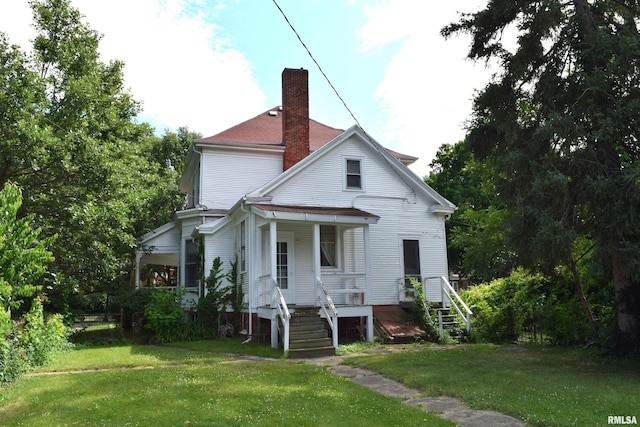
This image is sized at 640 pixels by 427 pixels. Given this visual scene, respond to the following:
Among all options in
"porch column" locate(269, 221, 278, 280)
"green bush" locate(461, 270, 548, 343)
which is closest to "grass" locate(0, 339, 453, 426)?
"porch column" locate(269, 221, 278, 280)

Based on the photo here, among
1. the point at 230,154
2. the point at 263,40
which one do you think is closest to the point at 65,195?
the point at 230,154

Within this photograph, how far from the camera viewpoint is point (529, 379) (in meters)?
7.93

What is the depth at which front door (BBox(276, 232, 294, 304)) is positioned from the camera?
1523 centimetres

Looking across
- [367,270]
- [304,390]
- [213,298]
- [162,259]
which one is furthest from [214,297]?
[162,259]

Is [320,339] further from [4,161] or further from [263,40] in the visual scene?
[4,161]

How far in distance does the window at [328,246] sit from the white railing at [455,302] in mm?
3498

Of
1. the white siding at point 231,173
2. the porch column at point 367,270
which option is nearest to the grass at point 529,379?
the porch column at point 367,270

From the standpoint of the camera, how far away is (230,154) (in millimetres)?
18406

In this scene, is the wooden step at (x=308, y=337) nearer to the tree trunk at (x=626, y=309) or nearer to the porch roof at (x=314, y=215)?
the porch roof at (x=314, y=215)

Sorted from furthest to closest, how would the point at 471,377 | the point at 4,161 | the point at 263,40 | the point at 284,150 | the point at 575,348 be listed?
the point at 284,150, the point at 4,161, the point at 575,348, the point at 263,40, the point at 471,377

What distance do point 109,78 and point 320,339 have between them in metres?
16.2

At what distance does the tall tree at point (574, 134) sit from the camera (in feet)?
28.5

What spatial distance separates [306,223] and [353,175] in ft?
11.6

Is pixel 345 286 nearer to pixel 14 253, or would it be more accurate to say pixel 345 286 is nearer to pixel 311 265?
pixel 311 265
